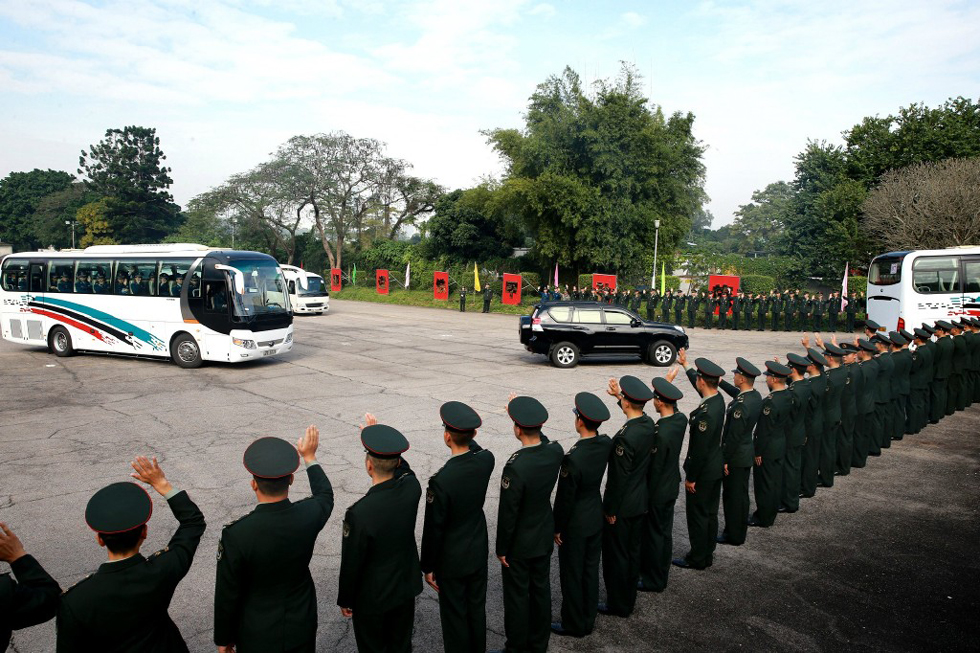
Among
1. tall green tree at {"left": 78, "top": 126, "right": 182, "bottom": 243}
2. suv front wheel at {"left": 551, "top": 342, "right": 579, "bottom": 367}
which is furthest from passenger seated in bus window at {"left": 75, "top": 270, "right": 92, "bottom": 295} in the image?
tall green tree at {"left": 78, "top": 126, "right": 182, "bottom": 243}

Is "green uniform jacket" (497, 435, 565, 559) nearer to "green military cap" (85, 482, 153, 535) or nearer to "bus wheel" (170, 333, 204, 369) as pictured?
"green military cap" (85, 482, 153, 535)

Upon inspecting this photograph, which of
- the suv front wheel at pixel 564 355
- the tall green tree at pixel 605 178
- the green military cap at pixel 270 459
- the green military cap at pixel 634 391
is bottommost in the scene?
the suv front wheel at pixel 564 355

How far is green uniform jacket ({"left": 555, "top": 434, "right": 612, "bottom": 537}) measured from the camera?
14.1 ft

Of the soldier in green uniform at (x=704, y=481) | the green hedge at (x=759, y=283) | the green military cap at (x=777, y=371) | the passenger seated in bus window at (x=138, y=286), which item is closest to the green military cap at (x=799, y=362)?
the green military cap at (x=777, y=371)

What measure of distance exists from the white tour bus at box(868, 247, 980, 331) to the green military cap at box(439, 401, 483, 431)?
56.3 feet

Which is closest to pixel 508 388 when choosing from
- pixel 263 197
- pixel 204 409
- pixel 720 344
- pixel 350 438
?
pixel 350 438

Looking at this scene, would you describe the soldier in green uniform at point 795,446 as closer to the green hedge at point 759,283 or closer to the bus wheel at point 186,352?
the bus wheel at point 186,352

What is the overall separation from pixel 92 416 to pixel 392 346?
951 centimetres

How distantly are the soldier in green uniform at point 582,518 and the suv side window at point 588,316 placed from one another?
1120 centimetres

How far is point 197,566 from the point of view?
5.25 meters

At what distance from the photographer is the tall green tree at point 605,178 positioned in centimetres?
3172

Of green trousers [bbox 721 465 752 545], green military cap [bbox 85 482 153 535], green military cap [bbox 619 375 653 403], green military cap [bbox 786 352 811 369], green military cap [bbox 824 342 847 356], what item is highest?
green military cap [bbox 824 342 847 356]

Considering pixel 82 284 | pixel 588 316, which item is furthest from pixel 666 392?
pixel 82 284

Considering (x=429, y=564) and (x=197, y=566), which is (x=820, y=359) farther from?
(x=197, y=566)
